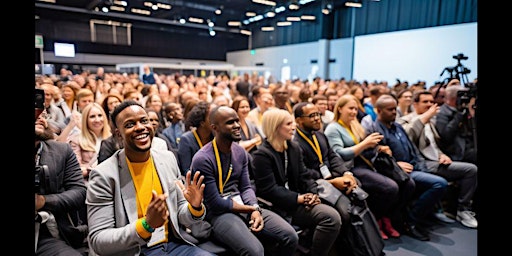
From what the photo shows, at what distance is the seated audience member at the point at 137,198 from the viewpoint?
1621 millimetres

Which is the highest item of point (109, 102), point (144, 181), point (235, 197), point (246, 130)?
point (109, 102)

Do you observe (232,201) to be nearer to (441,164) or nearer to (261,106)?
(261,106)

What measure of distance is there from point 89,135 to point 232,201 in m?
1.52

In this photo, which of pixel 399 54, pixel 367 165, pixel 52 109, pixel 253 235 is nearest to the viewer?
pixel 253 235

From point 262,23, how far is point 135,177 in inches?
783

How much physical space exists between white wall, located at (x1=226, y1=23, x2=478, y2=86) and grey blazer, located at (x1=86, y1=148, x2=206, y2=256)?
8.53 metres

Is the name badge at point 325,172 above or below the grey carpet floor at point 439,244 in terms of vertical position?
above

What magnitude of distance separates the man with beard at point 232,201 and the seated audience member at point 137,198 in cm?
33

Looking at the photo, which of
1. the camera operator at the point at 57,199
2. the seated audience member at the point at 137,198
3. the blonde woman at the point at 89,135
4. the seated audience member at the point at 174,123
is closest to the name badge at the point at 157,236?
the seated audience member at the point at 137,198

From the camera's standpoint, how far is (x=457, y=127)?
12.4ft

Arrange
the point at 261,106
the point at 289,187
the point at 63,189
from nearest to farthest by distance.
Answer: the point at 63,189
the point at 289,187
the point at 261,106

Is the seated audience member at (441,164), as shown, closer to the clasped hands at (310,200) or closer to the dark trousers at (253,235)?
the clasped hands at (310,200)

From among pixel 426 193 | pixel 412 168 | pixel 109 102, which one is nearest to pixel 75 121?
pixel 109 102
